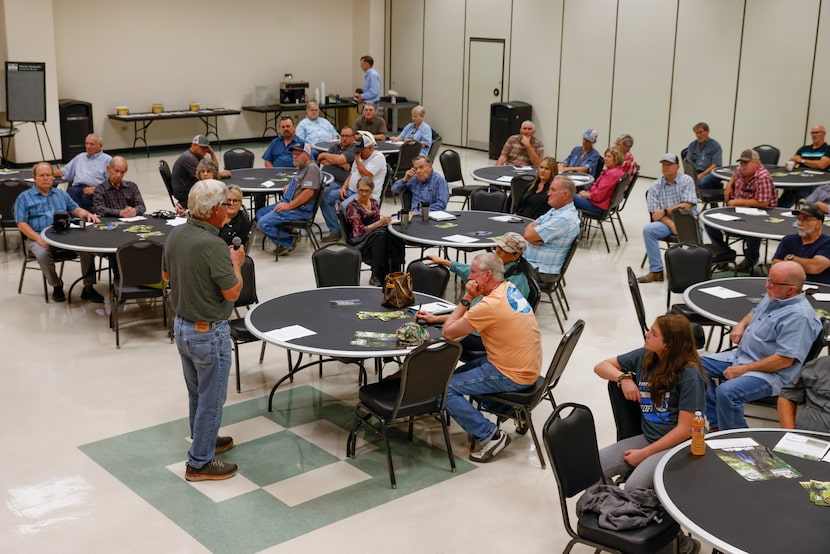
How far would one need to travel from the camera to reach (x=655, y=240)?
959 cm

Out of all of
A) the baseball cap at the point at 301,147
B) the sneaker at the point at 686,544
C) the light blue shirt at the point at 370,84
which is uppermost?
the light blue shirt at the point at 370,84

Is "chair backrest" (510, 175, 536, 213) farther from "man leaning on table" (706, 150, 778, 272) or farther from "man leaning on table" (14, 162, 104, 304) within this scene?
"man leaning on table" (14, 162, 104, 304)

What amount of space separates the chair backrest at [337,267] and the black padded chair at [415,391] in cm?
160

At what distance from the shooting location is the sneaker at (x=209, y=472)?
530 centimetres

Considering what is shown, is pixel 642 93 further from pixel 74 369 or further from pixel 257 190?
pixel 74 369

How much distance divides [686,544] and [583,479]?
0.74m

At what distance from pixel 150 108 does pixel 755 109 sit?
10.4 meters

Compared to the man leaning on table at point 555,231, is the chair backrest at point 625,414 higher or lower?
lower

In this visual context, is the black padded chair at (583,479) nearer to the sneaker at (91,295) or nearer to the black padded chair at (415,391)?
the black padded chair at (415,391)

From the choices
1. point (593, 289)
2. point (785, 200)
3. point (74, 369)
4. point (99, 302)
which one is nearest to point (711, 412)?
point (593, 289)

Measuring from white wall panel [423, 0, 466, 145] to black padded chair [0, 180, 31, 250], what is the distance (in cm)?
1028

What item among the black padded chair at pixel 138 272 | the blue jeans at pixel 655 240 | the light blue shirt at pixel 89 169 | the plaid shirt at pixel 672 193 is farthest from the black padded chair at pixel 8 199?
the plaid shirt at pixel 672 193

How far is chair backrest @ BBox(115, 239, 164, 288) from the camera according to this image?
7.29m

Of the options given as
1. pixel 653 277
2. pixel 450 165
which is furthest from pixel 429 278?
pixel 450 165
